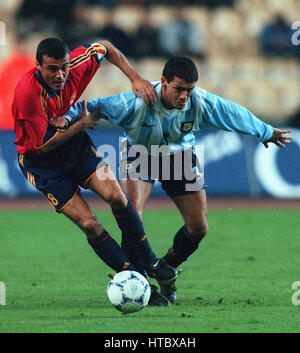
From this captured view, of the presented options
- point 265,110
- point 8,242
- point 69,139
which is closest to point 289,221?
point 8,242

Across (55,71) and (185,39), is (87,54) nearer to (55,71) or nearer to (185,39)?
(55,71)

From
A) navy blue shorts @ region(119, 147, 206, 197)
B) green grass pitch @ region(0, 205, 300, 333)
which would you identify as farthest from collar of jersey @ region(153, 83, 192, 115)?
green grass pitch @ region(0, 205, 300, 333)

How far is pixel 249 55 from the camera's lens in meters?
17.4

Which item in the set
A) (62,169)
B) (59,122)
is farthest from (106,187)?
(59,122)

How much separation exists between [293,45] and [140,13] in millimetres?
3083

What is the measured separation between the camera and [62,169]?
648cm

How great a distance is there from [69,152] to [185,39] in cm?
982

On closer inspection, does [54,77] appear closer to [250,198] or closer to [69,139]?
[69,139]

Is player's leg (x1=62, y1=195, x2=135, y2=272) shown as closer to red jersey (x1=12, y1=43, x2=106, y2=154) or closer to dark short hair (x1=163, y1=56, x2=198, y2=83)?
red jersey (x1=12, y1=43, x2=106, y2=154)

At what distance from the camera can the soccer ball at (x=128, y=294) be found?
593 centimetres

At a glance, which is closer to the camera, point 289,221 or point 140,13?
point 289,221

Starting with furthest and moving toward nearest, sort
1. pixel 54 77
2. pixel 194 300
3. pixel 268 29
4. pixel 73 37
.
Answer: pixel 268 29 < pixel 73 37 < pixel 194 300 < pixel 54 77

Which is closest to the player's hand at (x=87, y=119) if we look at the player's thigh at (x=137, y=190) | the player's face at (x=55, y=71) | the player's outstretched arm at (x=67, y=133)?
the player's outstretched arm at (x=67, y=133)

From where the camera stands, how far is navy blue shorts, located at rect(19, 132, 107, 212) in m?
6.42
